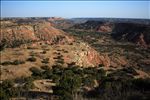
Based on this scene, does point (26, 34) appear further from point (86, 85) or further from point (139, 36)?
point (86, 85)

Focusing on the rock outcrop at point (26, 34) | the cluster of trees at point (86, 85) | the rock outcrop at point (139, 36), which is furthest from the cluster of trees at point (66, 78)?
the rock outcrop at point (139, 36)

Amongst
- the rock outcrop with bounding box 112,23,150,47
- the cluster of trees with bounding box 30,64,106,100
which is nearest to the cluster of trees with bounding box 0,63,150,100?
the cluster of trees with bounding box 30,64,106,100

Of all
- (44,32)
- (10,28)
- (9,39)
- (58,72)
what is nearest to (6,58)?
(58,72)

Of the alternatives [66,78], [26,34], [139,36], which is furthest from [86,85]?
[139,36]

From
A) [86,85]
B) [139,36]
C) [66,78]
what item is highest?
[139,36]

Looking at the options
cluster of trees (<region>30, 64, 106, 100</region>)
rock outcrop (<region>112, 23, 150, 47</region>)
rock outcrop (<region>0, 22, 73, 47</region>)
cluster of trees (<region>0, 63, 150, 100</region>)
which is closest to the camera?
cluster of trees (<region>0, 63, 150, 100</region>)

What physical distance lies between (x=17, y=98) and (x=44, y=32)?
198ft

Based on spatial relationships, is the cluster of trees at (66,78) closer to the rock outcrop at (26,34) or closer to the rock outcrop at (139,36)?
the rock outcrop at (26,34)

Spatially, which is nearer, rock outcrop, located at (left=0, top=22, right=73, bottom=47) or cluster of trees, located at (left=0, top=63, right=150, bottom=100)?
cluster of trees, located at (left=0, top=63, right=150, bottom=100)

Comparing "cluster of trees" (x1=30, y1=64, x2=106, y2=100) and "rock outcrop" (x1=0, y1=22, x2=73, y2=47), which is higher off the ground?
"rock outcrop" (x1=0, y1=22, x2=73, y2=47)

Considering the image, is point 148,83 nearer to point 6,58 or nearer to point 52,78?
Answer: point 52,78

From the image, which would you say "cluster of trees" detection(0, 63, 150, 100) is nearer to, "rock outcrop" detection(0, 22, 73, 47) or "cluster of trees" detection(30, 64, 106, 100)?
"cluster of trees" detection(30, 64, 106, 100)

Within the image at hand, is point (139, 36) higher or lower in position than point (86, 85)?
higher

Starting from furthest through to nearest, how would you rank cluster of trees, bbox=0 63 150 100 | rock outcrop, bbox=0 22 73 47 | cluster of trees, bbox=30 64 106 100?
rock outcrop, bbox=0 22 73 47 < cluster of trees, bbox=30 64 106 100 < cluster of trees, bbox=0 63 150 100
